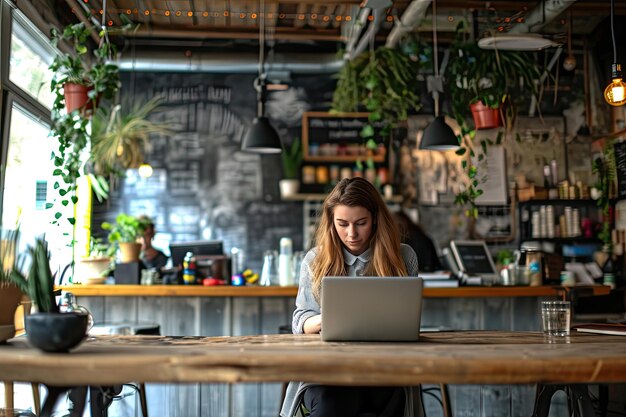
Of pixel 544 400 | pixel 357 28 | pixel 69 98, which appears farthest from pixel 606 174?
pixel 69 98

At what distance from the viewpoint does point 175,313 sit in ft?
16.6

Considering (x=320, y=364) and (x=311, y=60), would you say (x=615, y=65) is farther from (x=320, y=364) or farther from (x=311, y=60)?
(x=311, y=60)

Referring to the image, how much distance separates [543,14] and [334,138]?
276 centimetres

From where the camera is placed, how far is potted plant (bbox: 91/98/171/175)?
23.4 ft

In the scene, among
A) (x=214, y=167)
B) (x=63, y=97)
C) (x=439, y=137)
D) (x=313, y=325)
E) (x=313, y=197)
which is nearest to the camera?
(x=313, y=325)

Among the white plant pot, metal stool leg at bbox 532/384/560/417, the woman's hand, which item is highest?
the white plant pot

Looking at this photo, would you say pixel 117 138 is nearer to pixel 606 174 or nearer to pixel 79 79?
pixel 79 79

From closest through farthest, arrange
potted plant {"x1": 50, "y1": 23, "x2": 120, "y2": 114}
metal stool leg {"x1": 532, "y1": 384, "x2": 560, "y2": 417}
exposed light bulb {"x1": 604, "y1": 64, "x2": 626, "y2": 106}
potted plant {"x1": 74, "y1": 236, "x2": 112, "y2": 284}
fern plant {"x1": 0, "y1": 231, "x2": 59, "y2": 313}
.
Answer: fern plant {"x1": 0, "y1": 231, "x2": 59, "y2": 313}
metal stool leg {"x1": 532, "y1": 384, "x2": 560, "y2": 417}
exposed light bulb {"x1": 604, "y1": 64, "x2": 626, "y2": 106}
potted plant {"x1": 50, "y1": 23, "x2": 120, "y2": 114}
potted plant {"x1": 74, "y1": 236, "x2": 112, "y2": 284}

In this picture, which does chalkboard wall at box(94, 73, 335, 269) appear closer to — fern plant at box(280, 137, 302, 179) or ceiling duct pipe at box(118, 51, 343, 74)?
fern plant at box(280, 137, 302, 179)

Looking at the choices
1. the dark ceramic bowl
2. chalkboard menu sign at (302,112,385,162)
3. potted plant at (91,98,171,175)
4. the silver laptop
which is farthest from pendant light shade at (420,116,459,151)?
the dark ceramic bowl

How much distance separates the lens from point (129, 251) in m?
5.24

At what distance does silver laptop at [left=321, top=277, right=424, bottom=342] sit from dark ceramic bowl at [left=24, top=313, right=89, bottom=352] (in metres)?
0.79

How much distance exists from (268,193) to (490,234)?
2.44 meters

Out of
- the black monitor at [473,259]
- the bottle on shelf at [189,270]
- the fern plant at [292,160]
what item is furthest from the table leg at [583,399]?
the fern plant at [292,160]
